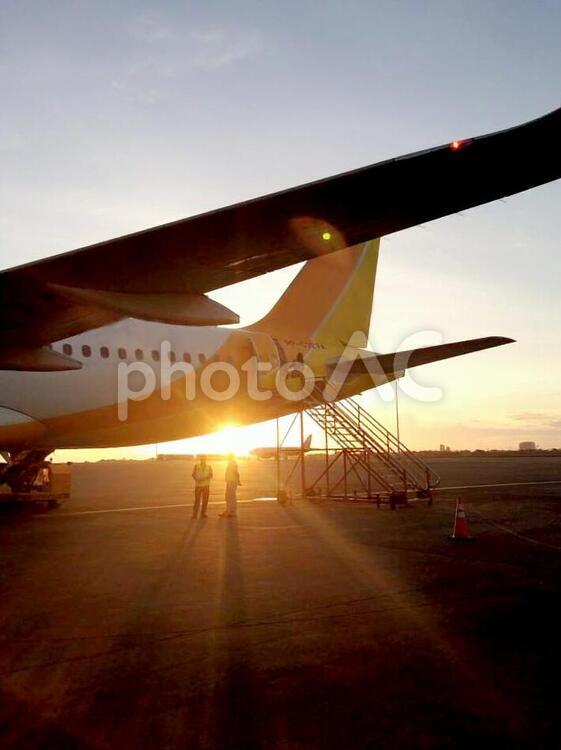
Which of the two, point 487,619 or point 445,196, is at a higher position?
point 445,196

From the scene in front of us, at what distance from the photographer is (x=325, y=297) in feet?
70.6

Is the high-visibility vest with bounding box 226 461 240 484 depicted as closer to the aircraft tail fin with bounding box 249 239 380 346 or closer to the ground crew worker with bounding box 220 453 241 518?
the ground crew worker with bounding box 220 453 241 518

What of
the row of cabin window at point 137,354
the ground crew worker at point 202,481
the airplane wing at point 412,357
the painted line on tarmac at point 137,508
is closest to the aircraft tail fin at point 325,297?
the airplane wing at point 412,357

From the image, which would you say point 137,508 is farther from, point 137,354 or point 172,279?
point 172,279

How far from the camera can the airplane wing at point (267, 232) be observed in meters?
5.17

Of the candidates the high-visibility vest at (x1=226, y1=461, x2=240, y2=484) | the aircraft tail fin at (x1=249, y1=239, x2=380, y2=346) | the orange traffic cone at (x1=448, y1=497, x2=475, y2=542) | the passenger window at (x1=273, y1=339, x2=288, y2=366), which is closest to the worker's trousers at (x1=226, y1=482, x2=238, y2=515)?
the high-visibility vest at (x1=226, y1=461, x2=240, y2=484)

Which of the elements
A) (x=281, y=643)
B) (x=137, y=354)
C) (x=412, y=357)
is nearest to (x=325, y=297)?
(x=412, y=357)

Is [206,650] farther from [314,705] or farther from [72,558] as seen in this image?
[72,558]

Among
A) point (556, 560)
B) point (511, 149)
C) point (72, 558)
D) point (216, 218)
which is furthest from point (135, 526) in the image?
point (511, 149)

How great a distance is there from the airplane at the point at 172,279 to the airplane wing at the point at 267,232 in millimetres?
13

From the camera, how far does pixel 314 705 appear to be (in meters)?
4.21

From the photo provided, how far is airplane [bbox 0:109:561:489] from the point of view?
17.5 feet

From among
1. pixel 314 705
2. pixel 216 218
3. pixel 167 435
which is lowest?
pixel 314 705

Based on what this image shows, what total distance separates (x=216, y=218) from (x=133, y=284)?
1385mm
